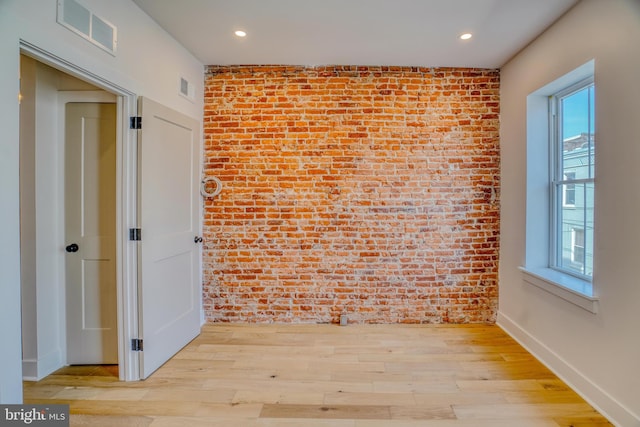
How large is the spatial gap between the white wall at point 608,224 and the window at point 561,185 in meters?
0.16

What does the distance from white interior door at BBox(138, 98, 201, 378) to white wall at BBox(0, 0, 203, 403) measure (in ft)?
1.08

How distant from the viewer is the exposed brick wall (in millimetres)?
3174

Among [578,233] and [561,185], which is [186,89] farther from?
[578,233]

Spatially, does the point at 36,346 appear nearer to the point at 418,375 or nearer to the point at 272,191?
the point at 272,191

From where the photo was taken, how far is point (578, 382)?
82.9 inches

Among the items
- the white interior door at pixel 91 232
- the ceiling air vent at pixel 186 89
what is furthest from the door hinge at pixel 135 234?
the ceiling air vent at pixel 186 89

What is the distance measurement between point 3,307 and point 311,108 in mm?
2699

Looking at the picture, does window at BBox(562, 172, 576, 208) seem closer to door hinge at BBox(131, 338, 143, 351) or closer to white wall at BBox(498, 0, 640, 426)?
white wall at BBox(498, 0, 640, 426)

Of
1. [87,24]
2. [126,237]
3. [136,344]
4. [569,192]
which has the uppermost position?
[87,24]

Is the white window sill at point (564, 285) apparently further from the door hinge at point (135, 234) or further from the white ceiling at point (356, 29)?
the door hinge at point (135, 234)

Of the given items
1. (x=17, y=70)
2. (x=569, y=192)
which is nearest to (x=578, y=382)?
(x=569, y=192)

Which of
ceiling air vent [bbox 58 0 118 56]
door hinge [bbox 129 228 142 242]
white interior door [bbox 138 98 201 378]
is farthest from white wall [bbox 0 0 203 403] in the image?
door hinge [bbox 129 228 142 242]

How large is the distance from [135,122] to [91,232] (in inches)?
37.5

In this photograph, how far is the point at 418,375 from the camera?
231cm
